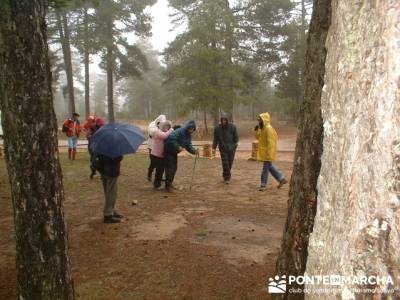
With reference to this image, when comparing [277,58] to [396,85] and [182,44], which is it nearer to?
[182,44]

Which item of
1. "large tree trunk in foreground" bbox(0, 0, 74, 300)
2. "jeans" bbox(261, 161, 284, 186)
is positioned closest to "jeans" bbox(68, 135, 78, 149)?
"jeans" bbox(261, 161, 284, 186)

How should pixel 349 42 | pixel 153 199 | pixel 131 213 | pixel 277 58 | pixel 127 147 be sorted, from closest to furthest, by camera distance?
pixel 349 42 → pixel 127 147 → pixel 131 213 → pixel 153 199 → pixel 277 58

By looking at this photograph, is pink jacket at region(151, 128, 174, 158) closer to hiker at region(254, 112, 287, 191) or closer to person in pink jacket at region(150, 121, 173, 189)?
person in pink jacket at region(150, 121, 173, 189)

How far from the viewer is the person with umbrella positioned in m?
6.79

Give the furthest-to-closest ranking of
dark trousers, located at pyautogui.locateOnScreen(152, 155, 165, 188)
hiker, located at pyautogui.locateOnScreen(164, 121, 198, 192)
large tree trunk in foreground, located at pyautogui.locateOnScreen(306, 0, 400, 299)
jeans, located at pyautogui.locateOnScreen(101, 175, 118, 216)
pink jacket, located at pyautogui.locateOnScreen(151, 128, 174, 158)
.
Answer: dark trousers, located at pyautogui.locateOnScreen(152, 155, 165, 188)
pink jacket, located at pyautogui.locateOnScreen(151, 128, 174, 158)
hiker, located at pyautogui.locateOnScreen(164, 121, 198, 192)
jeans, located at pyautogui.locateOnScreen(101, 175, 118, 216)
large tree trunk in foreground, located at pyautogui.locateOnScreen(306, 0, 400, 299)

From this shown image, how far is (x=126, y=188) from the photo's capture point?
34.3 ft

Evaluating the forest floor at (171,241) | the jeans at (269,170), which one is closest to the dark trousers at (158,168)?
the forest floor at (171,241)

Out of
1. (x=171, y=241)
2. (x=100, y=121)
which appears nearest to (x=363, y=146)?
(x=171, y=241)

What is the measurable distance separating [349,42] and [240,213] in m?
6.83

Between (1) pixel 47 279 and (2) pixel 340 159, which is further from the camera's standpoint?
(1) pixel 47 279

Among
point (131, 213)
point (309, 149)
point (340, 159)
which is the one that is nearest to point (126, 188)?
point (131, 213)

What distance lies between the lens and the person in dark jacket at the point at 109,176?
7.01 meters

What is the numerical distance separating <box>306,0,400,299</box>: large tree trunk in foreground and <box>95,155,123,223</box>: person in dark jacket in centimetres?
588

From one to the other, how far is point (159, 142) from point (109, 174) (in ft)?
9.45
